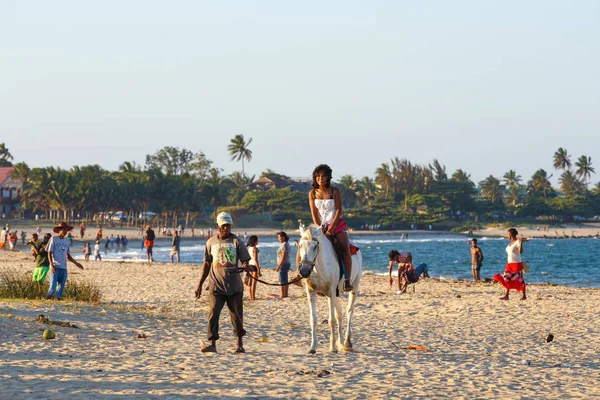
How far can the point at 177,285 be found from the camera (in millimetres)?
26422

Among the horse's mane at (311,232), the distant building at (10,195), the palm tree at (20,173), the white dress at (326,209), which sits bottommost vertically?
the horse's mane at (311,232)

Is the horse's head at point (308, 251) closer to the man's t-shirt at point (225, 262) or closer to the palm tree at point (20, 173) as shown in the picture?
the man's t-shirt at point (225, 262)

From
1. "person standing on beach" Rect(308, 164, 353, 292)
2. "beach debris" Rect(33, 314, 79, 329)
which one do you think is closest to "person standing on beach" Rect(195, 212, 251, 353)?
"person standing on beach" Rect(308, 164, 353, 292)

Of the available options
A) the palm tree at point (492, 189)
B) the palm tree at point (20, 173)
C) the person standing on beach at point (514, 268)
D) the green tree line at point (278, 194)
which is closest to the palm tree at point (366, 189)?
the green tree line at point (278, 194)

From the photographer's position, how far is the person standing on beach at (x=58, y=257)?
50.5 feet

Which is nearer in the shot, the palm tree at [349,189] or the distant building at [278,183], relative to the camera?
the distant building at [278,183]

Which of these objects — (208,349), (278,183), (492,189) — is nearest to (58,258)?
(208,349)

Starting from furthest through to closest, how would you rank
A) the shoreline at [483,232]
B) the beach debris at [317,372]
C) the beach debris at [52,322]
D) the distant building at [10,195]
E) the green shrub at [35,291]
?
1. the distant building at [10,195]
2. the shoreline at [483,232]
3. the green shrub at [35,291]
4. the beach debris at [52,322]
5. the beach debris at [317,372]

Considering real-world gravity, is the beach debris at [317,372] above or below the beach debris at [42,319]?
below

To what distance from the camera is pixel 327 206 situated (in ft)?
35.9

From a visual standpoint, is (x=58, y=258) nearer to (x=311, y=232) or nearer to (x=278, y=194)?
(x=311, y=232)

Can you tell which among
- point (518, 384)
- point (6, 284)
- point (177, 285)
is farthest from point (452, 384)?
point (177, 285)

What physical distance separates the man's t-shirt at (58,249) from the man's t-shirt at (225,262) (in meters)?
5.98

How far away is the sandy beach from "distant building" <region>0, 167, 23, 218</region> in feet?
315
